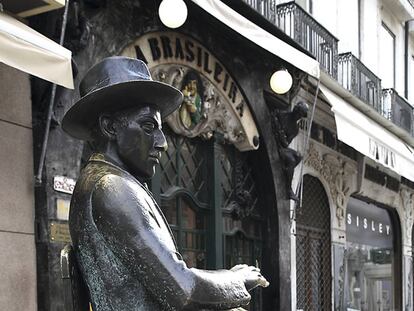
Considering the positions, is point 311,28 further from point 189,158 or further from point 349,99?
point 189,158

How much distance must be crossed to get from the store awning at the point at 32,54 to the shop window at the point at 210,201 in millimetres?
2718

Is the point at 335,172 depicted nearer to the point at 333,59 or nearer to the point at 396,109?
the point at 333,59

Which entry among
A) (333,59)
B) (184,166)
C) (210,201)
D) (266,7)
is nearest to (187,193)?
(184,166)

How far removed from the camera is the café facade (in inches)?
228

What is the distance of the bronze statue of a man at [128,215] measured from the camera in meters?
2.23

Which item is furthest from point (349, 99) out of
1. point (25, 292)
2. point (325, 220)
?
point (25, 292)

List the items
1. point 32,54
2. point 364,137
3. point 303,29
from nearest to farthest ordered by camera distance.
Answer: point 32,54
point 364,137
point 303,29

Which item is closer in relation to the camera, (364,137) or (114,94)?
(114,94)

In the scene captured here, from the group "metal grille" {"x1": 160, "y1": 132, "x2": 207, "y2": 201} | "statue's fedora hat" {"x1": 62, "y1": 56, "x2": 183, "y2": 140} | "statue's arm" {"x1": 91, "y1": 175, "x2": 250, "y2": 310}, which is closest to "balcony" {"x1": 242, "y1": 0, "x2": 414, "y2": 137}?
"metal grille" {"x1": 160, "y1": 132, "x2": 207, "y2": 201}

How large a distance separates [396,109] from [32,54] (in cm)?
1275

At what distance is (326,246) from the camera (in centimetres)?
1221

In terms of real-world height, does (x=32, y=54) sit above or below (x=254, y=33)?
below

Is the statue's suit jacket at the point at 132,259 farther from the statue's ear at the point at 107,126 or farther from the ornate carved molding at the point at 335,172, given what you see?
the ornate carved molding at the point at 335,172

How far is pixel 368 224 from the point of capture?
48.9 feet
